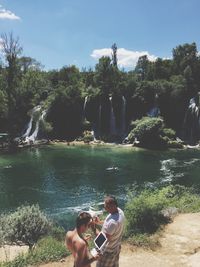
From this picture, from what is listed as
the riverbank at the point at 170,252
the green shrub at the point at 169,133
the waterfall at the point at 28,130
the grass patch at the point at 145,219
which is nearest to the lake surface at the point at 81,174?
the green shrub at the point at 169,133

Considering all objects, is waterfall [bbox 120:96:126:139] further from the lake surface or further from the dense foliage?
the lake surface

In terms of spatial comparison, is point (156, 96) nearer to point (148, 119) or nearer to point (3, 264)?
point (148, 119)

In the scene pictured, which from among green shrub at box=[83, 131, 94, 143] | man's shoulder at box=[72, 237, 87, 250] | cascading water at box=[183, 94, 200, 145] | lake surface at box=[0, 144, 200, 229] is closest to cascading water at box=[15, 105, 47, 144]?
green shrub at box=[83, 131, 94, 143]

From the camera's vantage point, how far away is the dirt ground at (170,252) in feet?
39.9

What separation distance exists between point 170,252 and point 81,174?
76.6ft

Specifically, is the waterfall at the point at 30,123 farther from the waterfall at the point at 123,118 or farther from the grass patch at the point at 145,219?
the grass patch at the point at 145,219

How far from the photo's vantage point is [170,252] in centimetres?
1305

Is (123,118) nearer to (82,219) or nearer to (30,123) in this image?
(30,123)

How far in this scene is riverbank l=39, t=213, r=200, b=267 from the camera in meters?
12.2

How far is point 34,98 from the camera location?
68.2 m

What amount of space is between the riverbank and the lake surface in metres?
8.15

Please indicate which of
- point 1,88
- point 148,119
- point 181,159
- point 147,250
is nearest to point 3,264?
point 147,250

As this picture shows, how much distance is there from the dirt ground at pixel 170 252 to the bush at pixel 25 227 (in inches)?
140

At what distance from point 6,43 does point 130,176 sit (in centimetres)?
3359
